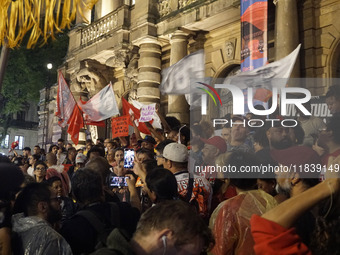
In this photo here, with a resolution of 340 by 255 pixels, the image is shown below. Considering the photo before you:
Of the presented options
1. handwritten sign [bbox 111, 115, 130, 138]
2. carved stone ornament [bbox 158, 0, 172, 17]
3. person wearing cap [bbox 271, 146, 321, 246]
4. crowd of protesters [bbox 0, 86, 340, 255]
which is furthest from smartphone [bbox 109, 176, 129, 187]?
carved stone ornament [bbox 158, 0, 172, 17]

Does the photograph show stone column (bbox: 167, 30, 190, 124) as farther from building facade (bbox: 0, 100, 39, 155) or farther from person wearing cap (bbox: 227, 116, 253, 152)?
building facade (bbox: 0, 100, 39, 155)

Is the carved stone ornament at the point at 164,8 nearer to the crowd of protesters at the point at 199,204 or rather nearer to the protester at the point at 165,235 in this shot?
the crowd of protesters at the point at 199,204

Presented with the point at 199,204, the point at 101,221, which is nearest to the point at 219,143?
the point at 199,204

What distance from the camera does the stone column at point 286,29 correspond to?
9.05 m

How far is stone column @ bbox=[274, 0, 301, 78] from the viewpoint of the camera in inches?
356

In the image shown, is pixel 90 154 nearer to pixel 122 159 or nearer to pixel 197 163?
pixel 122 159

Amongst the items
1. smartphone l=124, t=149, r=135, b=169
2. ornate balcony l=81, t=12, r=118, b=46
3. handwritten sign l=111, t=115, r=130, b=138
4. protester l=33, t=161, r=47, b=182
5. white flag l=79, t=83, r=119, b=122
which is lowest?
protester l=33, t=161, r=47, b=182

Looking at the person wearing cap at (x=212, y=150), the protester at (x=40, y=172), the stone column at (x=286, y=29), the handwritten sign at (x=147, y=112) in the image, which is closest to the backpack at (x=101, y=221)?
the person wearing cap at (x=212, y=150)

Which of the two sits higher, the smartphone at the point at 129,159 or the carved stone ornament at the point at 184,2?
the carved stone ornament at the point at 184,2

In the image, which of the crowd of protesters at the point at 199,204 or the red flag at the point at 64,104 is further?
the red flag at the point at 64,104

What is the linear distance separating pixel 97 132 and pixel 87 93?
1.98 m

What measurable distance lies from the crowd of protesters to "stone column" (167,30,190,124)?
603 centimetres

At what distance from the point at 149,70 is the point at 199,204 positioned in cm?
1000

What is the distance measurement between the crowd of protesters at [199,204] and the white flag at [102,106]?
4.75 meters
